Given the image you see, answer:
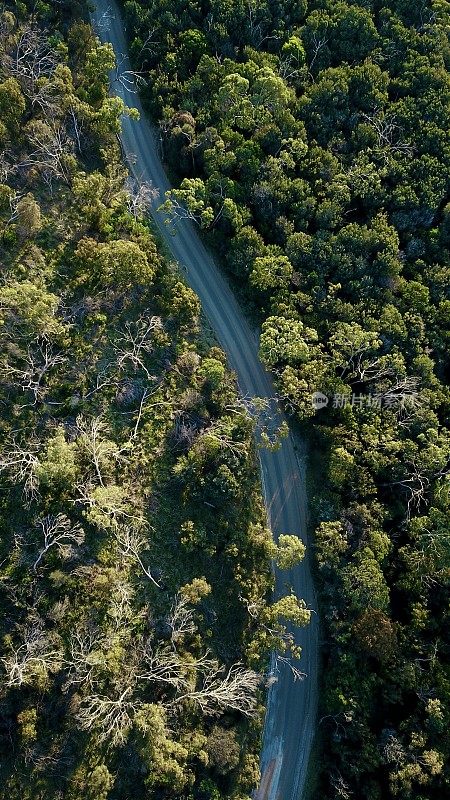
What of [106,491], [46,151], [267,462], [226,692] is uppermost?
[46,151]

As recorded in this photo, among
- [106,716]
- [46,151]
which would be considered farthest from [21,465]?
[46,151]

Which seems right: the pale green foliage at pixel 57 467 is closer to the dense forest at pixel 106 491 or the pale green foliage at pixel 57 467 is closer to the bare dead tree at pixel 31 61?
the dense forest at pixel 106 491

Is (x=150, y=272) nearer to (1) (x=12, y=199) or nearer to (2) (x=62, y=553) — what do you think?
(1) (x=12, y=199)

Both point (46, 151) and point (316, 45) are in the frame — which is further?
point (316, 45)

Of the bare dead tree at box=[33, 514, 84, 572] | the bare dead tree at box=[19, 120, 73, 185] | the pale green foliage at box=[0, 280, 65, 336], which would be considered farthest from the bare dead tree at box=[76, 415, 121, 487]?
the bare dead tree at box=[19, 120, 73, 185]

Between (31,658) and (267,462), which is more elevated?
(31,658)

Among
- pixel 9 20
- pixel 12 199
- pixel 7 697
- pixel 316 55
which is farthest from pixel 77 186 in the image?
pixel 7 697

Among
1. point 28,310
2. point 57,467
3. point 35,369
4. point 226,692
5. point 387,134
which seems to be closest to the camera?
point 57,467

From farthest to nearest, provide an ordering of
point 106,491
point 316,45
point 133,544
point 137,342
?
1. point 316,45
2. point 137,342
3. point 133,544
4. point 106,491

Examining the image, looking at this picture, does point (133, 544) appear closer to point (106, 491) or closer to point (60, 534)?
point (106, 491)
